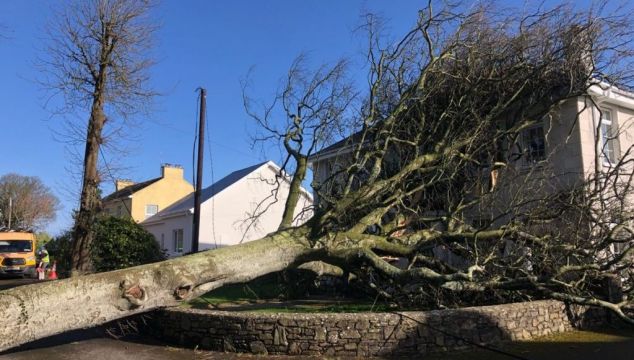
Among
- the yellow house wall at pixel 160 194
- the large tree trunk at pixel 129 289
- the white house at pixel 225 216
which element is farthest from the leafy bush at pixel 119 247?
the yellow house wall at pixel 160 194

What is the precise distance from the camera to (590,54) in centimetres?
1224

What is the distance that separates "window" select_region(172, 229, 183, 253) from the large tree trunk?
72.6 ft

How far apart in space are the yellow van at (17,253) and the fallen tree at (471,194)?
23.7m

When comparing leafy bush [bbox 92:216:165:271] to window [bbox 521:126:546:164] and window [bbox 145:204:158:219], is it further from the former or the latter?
window [bbox 145:204:158:219]

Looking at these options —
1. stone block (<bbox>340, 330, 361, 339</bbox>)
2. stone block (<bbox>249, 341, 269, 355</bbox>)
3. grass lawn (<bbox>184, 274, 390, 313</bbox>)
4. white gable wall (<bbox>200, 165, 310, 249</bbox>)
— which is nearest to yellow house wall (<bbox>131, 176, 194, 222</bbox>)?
white gable wall (<bbox>200, 165, 310, 249</bbox>)

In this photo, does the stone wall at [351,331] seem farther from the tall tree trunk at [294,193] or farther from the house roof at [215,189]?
the house roof at [215,189]

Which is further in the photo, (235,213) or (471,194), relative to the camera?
(235,213)

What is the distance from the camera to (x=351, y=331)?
29.2ft

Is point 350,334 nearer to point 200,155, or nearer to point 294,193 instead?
point 294,193

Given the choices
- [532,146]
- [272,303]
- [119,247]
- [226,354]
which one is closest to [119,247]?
[119,247]

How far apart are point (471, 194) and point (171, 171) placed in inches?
1346

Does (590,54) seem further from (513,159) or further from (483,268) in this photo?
(483,268)

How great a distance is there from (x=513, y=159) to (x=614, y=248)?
134 inches

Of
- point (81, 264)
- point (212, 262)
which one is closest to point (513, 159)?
point (212, 262)
